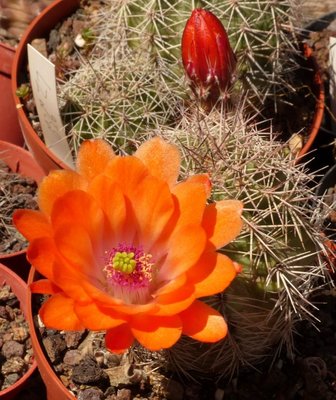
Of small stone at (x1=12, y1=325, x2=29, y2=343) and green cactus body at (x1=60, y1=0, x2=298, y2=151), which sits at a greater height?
green cactus body at (x1=60, y1=0, x2=298, y2=151)

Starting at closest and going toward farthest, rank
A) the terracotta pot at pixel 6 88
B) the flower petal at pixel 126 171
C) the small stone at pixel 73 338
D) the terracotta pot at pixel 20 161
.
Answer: the flower petal at pixel 126 171 → the small stone at pixel 73 338 → the terracotta pot at pixel 20 161 → the terracotta pot at pixel 6 88

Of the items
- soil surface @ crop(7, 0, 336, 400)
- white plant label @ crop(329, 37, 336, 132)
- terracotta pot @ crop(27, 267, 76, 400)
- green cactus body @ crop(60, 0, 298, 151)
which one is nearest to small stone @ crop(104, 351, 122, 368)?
soil surface @ crop(7, 0, 336, 400)

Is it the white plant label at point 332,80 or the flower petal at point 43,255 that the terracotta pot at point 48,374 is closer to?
the flower petal at point 43,255

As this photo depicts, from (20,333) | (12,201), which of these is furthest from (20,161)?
(20,333)

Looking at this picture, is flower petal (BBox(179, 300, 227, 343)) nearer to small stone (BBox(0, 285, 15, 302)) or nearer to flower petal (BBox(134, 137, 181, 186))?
flower petal (BBox(134, 137, 181, 186))

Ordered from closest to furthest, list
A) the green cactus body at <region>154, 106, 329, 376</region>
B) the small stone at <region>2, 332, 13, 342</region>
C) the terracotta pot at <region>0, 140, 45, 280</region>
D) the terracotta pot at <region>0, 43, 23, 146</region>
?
the green cactus body at <region>154, 106, 329, 376</region>
the small stone at <region>2, 332, 13, 342</region>
the terracotta pot at <region>0, 140, 45, 280</region>
the terracotta pot at <region>0, 43, 23, 146</region>

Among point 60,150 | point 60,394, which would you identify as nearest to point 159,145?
point 60,394

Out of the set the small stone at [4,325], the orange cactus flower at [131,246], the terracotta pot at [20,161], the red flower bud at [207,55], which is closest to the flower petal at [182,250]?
the orange cactus flower at [131,246]
